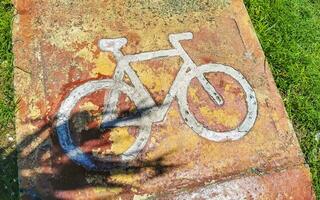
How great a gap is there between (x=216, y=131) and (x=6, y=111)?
1.37 metres

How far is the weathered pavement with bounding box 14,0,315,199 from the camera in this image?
3010 mm

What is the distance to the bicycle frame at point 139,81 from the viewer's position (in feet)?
10.5

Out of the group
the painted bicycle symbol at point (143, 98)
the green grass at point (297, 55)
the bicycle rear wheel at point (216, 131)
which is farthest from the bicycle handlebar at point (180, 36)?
the green grass at point (297, 55)

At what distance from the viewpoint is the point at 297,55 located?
4031mm

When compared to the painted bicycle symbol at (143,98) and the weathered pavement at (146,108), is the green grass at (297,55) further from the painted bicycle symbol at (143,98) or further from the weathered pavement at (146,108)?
the painted bicycle symbol at (143,98)

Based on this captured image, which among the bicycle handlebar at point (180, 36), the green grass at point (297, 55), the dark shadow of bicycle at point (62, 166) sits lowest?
the green grass at point (297, 55)

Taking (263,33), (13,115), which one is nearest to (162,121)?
(13,115)

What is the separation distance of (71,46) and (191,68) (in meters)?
0.82

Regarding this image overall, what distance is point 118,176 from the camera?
9.83 feet

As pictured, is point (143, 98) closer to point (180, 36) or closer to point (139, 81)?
point (139, 81)

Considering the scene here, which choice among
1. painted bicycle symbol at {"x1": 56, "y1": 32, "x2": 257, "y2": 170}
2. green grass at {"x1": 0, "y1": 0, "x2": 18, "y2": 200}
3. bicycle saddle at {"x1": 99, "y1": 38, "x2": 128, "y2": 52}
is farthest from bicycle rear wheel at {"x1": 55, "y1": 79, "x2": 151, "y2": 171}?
green grass at {"x1": 0, "y1": 0, "x2": 18, "y2": 200}

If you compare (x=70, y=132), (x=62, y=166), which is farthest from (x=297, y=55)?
(x=62, y=166)

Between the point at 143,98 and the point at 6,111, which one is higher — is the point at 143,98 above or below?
below

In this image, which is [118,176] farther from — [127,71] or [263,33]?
[263,33]
